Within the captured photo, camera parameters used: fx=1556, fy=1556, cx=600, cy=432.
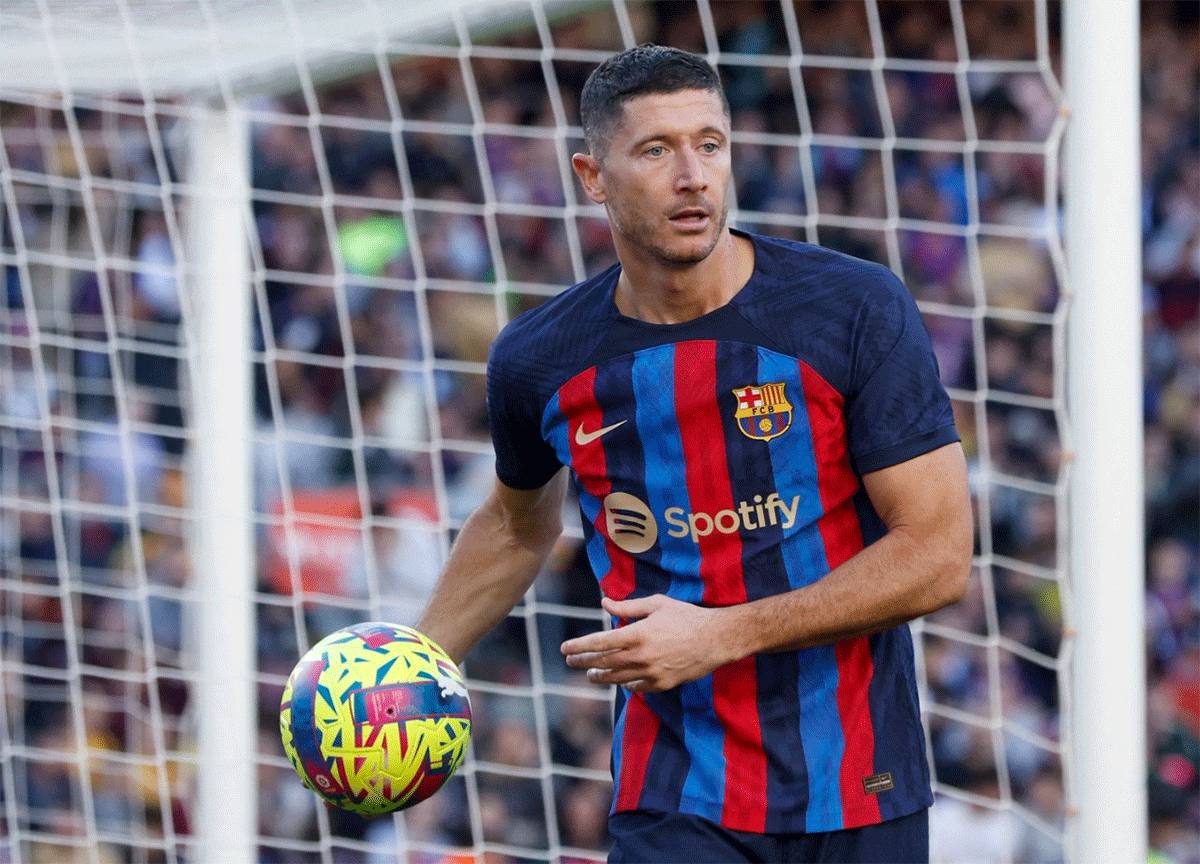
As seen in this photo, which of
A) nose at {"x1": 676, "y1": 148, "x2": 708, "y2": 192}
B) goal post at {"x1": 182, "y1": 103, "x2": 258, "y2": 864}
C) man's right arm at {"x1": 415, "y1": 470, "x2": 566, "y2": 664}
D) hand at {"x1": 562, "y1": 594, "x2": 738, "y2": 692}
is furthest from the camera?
goal post at {"x1": 182, "y1": 103, "x2": 258, "y2": 864}

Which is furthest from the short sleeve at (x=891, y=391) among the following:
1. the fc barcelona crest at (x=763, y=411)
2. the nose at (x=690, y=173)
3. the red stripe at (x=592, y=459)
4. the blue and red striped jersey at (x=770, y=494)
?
the red stripe at (x=592, y=459)

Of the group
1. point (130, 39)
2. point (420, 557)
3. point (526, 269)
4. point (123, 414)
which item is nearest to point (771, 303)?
point (130, 39)

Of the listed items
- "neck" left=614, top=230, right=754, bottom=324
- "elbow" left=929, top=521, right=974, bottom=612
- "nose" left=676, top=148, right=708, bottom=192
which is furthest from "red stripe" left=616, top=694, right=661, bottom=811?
"nose" left=676, top=148, right=708, bottom=192

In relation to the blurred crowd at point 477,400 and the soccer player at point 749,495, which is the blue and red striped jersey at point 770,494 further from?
the blurred crowd at point 477,400

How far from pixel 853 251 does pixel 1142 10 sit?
1.93m

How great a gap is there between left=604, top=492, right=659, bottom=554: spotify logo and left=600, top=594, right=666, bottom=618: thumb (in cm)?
26

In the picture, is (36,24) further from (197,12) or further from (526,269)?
(526,269)

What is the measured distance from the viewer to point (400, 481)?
7.14 metres

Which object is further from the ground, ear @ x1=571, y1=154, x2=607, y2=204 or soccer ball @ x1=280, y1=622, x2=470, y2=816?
ear @ x1=571, y1=154, x2=607, y2=204

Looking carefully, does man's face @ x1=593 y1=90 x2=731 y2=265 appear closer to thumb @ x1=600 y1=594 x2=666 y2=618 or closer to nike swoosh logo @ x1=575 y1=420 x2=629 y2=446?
nike swoosh logo @ x1=575 y1=420 x2=629 y2=446

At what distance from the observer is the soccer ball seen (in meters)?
2.60

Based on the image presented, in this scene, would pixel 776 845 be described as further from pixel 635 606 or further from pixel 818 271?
pixel 818 271

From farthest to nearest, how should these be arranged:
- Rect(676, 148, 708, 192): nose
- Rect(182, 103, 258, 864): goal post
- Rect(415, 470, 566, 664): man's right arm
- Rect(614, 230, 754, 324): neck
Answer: Rect(182, 103, 258, 864): goal post, Rect(415, 470, 566, 664): man's right arm, Rect(614, 230, 754, 324): neck, Rect(676, 148, 708, 192): nose

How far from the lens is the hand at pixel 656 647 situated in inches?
91.7
